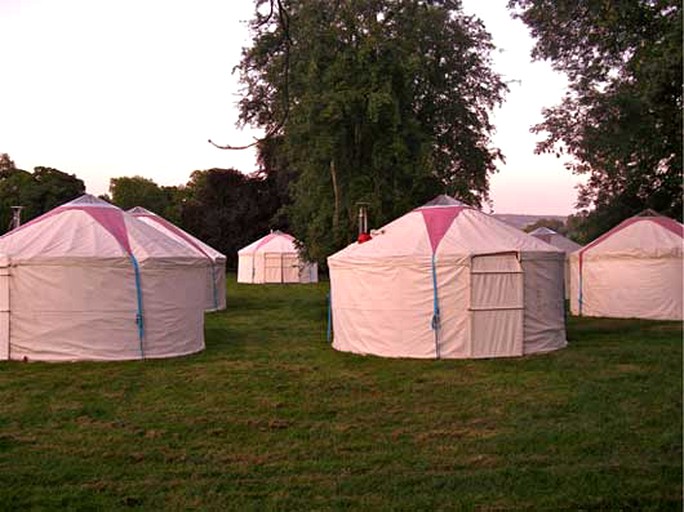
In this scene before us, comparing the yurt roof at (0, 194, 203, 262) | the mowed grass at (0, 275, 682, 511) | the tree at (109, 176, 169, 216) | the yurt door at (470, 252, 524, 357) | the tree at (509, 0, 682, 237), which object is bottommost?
the mowed grass at (0, 275, 682, 511)

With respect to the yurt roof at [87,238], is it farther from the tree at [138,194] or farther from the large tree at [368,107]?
the tree at [138,194]

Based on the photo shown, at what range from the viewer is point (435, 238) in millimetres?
10734

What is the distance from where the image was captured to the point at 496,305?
33.9ft

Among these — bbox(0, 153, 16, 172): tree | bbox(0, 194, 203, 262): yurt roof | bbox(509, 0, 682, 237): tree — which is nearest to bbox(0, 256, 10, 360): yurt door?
bbox(0, 194, 203, 262): yurt roof

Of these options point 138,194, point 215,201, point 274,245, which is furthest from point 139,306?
point 138,194

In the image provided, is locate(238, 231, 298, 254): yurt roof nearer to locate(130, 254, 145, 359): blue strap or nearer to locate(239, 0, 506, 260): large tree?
locate(239, 0, 506, 260): large tree

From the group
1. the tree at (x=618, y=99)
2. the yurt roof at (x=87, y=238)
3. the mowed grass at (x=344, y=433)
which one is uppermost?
the tree at (x=618, y=99)

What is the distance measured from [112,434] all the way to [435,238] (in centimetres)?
590

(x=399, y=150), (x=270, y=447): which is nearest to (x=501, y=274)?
(x=399, y=150)

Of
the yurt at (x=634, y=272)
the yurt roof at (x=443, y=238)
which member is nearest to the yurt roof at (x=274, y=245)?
the yurt at (x=634, y=272)

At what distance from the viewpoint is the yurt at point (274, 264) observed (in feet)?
105

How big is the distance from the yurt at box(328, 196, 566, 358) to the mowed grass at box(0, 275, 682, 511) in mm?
437

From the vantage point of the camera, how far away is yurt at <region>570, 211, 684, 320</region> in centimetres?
1559

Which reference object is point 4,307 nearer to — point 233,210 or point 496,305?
point 496,305
